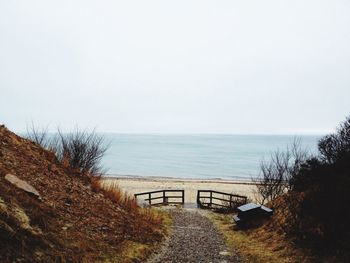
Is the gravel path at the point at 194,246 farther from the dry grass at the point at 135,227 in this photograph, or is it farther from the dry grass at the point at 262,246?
the dry grass at the point at 262,246

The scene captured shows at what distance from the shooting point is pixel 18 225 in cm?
708

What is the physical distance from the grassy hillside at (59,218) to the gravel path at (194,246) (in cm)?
56

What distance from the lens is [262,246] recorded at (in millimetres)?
11578

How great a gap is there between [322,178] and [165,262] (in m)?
6.30

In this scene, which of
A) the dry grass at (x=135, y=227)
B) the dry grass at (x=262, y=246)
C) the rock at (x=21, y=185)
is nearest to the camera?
the dry grass at (x=135, y=227)

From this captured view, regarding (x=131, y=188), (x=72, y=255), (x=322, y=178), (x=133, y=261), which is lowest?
(x=131, y=188)

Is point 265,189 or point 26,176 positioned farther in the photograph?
point 265,189

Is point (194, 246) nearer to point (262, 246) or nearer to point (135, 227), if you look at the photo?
point (135, 227)

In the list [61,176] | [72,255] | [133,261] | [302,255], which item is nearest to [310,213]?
[302,255]

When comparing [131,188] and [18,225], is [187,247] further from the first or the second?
[131,188]

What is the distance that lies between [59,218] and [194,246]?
187 inches

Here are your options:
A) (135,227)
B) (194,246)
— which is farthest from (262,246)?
(135,227)

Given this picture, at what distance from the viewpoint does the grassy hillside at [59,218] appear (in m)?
6.95

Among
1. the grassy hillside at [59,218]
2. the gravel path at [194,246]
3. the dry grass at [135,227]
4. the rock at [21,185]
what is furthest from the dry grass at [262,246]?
the rock at [21,185]
